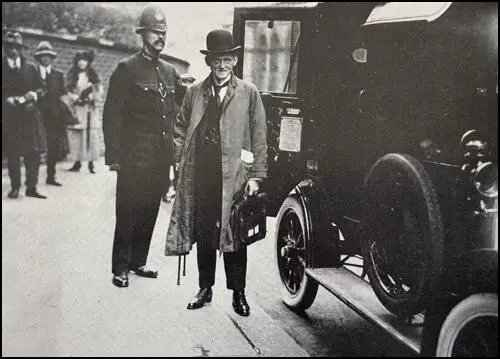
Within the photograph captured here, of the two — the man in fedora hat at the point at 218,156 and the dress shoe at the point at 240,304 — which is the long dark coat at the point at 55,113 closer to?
the man in fedora hat at the point at 218,156

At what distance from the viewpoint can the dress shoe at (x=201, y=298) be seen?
4246 mm

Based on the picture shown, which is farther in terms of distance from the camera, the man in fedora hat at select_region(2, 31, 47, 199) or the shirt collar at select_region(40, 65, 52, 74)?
the man in fedora hat at select_region(2, 31, 47, 199)

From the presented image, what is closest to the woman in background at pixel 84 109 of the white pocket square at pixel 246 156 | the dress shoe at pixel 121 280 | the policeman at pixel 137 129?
the policeman at pixel 137 129

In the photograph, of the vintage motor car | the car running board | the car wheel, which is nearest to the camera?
the car wheel

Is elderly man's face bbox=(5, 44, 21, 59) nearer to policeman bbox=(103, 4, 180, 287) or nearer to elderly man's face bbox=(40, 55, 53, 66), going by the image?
elderly man's face bbox=(40, 55, 53, 66)

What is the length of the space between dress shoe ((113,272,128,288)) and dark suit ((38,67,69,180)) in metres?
0.88

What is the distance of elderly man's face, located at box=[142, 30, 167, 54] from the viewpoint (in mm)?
4145

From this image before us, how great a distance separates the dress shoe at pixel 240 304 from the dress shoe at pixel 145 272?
740 mm

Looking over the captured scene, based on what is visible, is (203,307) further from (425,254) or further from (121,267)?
(425,254)

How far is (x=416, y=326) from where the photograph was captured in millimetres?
3148

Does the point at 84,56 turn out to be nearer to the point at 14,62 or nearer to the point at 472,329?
the point at 14,62

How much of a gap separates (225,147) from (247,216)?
1.65ft

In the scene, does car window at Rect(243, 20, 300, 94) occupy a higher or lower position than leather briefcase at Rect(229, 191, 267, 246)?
higher

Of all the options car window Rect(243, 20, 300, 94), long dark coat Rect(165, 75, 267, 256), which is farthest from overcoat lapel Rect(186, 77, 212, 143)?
car window Rect(243, 20, 300, 94)
